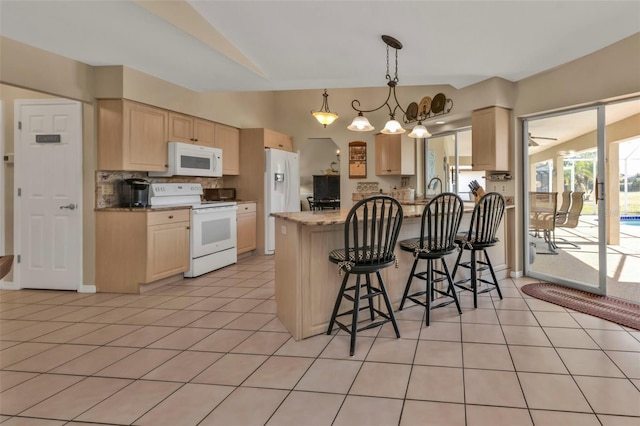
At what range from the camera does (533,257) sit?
14.2ft

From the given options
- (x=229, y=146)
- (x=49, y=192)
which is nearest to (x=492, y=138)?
(x=229, y=146)

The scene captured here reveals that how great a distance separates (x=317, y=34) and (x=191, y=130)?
98.2 inches

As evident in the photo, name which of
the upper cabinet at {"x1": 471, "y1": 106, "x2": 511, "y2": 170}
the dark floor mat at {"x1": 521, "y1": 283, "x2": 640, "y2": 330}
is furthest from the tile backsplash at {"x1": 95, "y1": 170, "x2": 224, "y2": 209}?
the dark floor mat at {"x1": 521, "y1": 283, "x2": 640, "y2": 330}

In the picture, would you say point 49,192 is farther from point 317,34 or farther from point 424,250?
point 424,250

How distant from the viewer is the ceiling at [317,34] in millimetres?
2527

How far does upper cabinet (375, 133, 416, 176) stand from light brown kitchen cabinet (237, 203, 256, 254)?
240cm

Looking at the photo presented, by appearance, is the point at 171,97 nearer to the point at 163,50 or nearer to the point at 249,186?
the point at 163,50

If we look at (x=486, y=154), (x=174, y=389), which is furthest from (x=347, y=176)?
(x=174, y=389)

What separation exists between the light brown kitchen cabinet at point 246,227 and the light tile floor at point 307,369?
227 cm

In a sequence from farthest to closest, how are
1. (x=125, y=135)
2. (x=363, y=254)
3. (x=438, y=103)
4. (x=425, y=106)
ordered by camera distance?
(x=425, y=106) < (x=438, y=103) < (x=125, y=135) < (x=363, y=254)

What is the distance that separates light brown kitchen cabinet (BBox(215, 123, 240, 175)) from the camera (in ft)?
17.6

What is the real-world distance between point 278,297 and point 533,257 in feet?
11.2

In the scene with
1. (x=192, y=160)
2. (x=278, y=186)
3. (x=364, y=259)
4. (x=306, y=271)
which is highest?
(x=192, y=160)

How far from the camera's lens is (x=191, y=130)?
15.4ft
